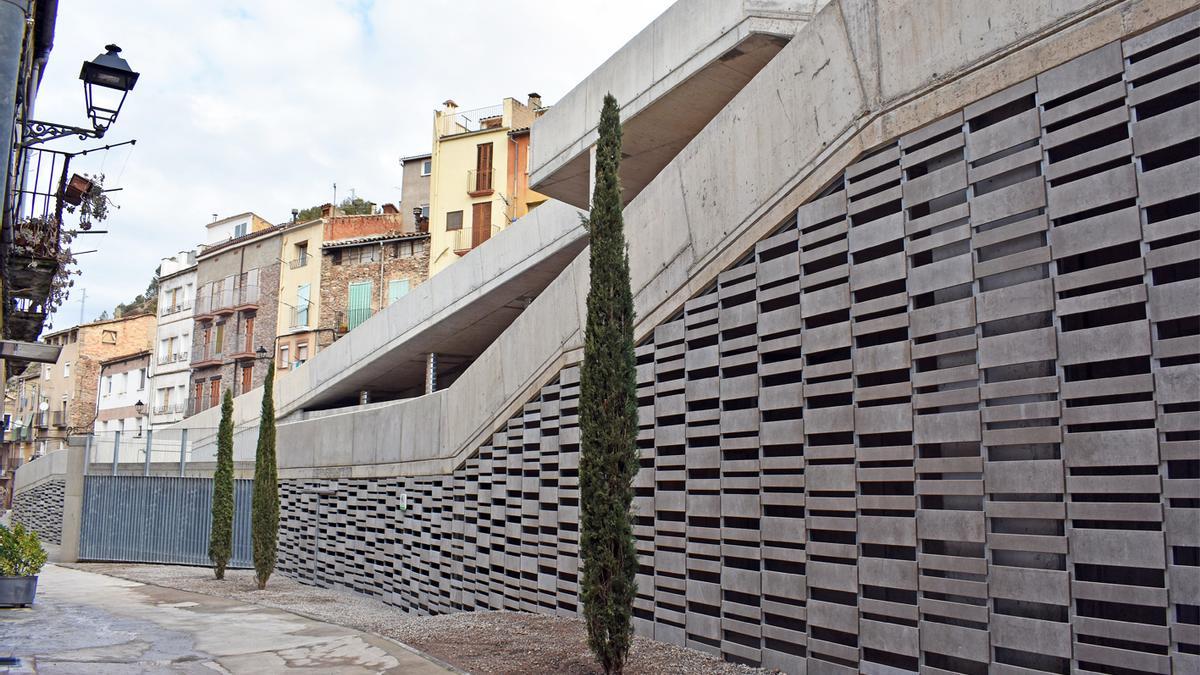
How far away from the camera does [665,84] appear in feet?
37.0

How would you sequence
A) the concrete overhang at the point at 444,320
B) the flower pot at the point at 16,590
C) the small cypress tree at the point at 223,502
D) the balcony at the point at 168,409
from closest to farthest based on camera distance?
the flower pot at the point at 16,590
the concrete overhang at the point at 444,320
the small cypress tree at the point at 223,502
the balcony at the point at 168,409

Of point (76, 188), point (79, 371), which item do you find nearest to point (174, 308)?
point (79, 371)

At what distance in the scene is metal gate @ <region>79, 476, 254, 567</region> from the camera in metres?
21.9

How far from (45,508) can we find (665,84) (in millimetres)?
27243

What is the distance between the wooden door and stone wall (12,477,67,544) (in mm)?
16313

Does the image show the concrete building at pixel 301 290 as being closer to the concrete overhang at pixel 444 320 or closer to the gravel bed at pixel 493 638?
the concrete overhang at pixel 444 320

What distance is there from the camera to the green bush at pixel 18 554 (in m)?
12.3

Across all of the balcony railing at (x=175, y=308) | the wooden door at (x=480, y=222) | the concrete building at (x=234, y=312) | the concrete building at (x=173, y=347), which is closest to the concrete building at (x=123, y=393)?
the concrete building at (x=173, y=347)

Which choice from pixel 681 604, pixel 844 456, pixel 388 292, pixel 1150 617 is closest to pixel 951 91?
pixel 844 456

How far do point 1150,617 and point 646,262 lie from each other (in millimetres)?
→ 5811

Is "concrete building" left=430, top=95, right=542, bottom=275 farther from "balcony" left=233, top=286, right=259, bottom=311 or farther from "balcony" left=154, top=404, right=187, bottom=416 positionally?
"balcony" left=154, top=404, right=187, bottom=416

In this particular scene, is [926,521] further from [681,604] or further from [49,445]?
[49,445]

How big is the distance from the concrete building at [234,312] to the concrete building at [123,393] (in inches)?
221

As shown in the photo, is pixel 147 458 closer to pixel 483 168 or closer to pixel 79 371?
pixel 483 168
